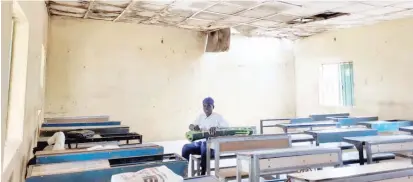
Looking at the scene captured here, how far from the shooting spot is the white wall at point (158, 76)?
5.84m

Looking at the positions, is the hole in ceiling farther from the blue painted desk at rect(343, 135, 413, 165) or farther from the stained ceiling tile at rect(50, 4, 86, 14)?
the stained ceiling tile at rect(50, 4, 86, 14)

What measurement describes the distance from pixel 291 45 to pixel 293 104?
1502 millimetres

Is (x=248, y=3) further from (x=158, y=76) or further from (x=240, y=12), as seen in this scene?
(x=158, y=76)

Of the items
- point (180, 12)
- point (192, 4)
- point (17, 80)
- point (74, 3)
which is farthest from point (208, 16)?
point (17, 80)

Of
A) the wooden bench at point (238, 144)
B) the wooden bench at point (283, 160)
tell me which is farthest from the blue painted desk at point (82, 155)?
the wooden bench at point (238, 144)

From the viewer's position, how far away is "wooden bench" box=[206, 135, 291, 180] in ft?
10.2

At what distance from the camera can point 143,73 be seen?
254 inches

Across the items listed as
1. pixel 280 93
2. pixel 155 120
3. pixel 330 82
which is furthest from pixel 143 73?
pixel 330 82

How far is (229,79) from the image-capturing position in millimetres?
7285

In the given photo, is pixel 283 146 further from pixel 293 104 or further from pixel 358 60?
pixel 293 104

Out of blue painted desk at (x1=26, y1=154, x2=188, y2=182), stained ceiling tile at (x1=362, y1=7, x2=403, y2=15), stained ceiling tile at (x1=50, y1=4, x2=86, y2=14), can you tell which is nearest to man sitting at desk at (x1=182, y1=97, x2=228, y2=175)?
blue painted desk at (x1=26, y1=154, x2=188, y2=182)

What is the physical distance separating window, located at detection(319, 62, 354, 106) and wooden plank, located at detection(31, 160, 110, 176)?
6.01 metres

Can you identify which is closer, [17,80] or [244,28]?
[17,80]

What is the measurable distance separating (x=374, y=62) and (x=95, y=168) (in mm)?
5871
